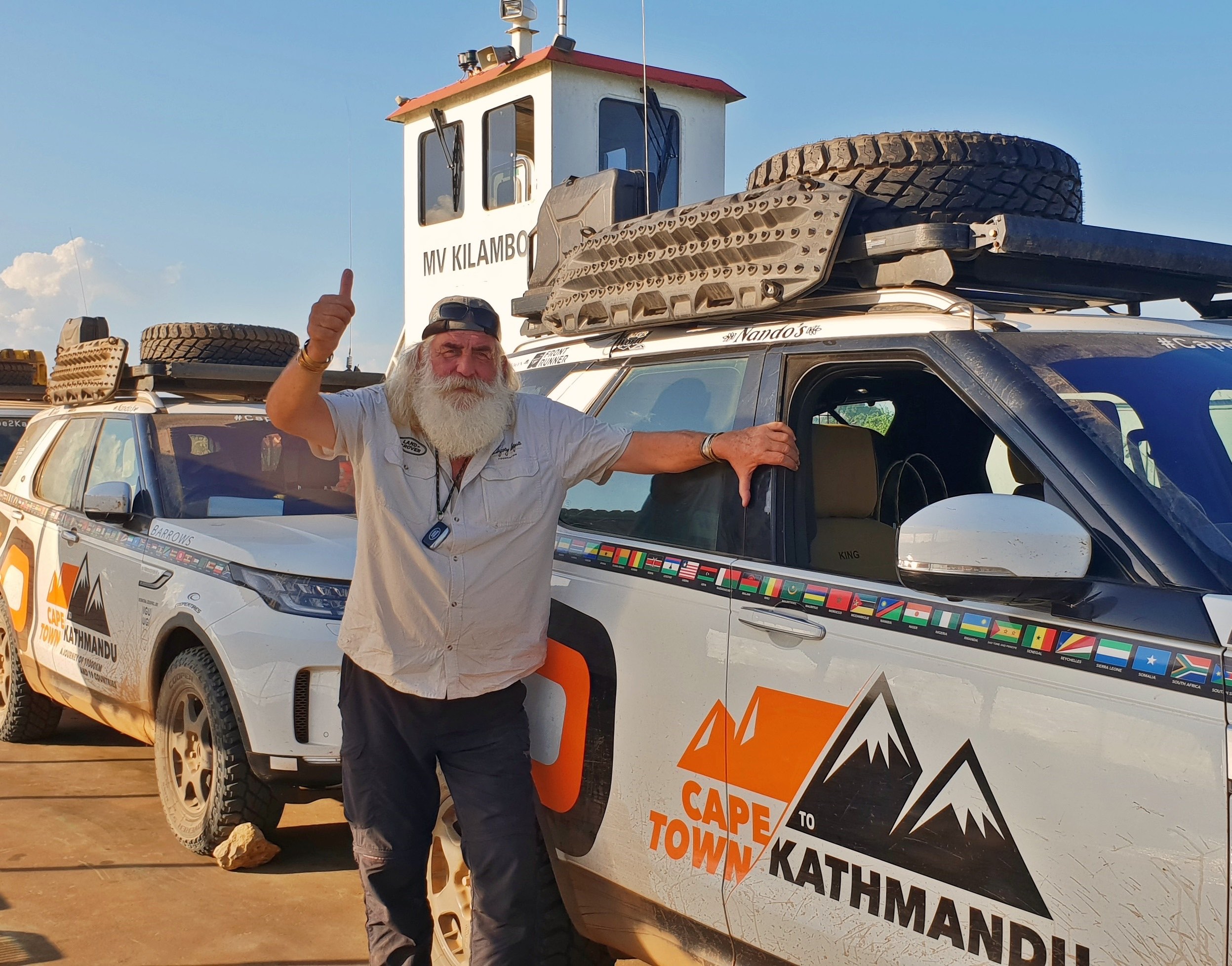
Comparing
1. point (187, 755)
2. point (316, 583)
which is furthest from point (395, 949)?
point (187, 755)

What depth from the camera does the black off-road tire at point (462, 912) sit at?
331cm

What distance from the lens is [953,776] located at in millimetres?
2256

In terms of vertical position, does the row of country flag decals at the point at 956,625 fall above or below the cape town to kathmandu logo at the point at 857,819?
above

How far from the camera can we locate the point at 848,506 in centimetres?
309

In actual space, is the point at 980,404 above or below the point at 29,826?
above

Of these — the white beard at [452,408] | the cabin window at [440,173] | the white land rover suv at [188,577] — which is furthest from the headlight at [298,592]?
the cabin window at [440,173]

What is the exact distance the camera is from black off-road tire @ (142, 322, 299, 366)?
293 inches

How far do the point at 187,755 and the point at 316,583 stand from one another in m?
1.01

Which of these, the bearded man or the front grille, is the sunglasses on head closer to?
the bearded man

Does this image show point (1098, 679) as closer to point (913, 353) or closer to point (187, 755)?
point (913, 353)

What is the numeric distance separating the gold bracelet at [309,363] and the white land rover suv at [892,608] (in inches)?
31.8

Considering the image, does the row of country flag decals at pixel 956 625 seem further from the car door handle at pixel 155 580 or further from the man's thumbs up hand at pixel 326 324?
the car door handle at pixel 155 580

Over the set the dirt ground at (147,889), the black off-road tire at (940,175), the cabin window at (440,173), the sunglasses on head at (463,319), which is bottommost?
the dirt ground at (147,889)

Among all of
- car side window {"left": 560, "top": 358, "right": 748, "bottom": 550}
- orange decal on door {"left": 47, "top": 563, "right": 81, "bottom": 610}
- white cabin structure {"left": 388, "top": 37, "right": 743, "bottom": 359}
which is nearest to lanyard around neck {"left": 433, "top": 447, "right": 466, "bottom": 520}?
car side window {"left": 560, "top": 358, "right": 748, "bottom": 550}
